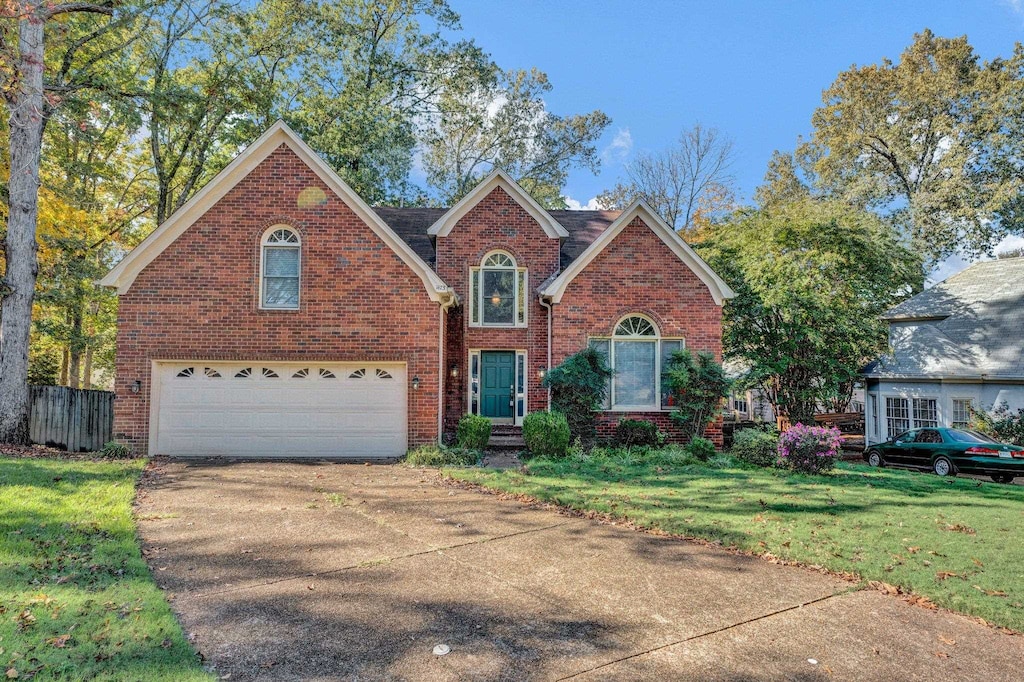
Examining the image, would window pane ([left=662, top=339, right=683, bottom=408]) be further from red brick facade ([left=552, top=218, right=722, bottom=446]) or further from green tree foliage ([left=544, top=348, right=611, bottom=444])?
green tree foliage ([left=544, top=348, right=611, bottom=444])

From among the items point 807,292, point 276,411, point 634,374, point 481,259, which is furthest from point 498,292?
point 807,292

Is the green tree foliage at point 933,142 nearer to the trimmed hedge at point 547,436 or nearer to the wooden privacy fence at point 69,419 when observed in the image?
the trimmed hedge at point 547,436

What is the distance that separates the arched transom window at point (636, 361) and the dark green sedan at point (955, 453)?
6759 mm

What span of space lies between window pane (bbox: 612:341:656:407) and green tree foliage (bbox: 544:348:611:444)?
760mm

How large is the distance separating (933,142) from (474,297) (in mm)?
28829

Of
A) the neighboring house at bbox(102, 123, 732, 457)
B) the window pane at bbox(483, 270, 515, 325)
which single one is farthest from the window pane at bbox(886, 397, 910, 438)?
the neighboring house at bbox(102, 123, 732, 457)

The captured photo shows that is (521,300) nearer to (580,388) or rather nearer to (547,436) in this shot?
(580,388)

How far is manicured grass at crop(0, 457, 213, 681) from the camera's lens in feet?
11.9

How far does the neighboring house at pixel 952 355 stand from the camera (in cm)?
1741

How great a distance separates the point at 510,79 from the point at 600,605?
30504mm

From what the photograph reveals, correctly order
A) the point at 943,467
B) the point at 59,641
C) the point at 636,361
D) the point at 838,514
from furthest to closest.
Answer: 1. the point at 636,361
2. the point at 943,467
3. the point at 838,514
4. the point at 59,641

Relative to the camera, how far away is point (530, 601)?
498 cm

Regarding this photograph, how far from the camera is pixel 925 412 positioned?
1867 centimetres

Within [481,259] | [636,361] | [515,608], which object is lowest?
[515,608]
